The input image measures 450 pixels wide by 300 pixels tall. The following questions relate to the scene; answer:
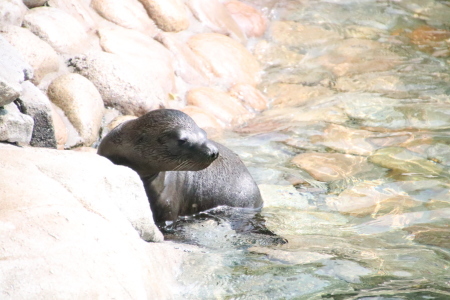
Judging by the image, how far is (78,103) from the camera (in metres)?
5.72

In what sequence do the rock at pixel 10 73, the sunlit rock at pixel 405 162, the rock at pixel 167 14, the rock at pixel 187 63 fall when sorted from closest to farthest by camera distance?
the rock at pixel 10 73 → the sunlit rock at pixel 405 162 → the rock at pixel 187 63 → the rock at pixel 167 14

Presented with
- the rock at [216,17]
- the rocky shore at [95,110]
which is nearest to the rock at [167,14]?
the rocky shore at [95,110]

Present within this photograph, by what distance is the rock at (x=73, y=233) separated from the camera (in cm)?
247

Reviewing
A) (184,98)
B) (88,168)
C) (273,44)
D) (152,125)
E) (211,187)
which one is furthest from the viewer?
(273,44)

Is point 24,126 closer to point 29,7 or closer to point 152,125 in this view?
point 152,125

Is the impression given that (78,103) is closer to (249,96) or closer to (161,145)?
(161,145)

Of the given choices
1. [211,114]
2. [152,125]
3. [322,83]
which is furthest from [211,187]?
[322,83]

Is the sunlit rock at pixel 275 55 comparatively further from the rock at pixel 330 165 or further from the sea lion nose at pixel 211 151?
the sea lion nose at pixel 211 151

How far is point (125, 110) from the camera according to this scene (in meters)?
6.36

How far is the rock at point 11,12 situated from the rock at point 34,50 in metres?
0.13

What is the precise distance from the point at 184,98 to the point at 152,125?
3.10m

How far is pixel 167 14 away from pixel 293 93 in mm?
1958

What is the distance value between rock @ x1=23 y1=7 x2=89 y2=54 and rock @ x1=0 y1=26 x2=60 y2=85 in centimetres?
20

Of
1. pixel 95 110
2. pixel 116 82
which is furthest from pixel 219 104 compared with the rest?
pixel 95 110
